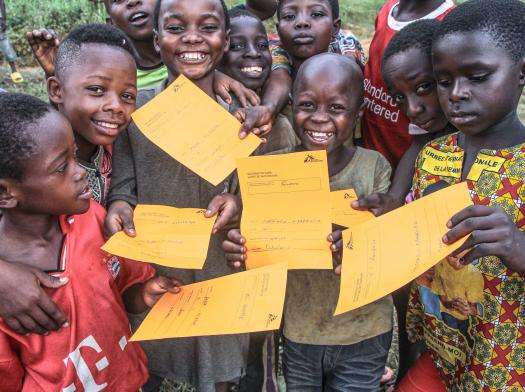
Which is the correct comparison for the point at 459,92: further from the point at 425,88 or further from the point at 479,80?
the point at 425,88

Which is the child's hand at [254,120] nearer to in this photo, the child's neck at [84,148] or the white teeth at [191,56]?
the white teeth at [191,56]

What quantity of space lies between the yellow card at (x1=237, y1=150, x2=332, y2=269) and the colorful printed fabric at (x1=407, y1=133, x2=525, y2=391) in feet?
1.16

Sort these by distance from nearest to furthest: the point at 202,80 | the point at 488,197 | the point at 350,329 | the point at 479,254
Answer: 1. the point at 479,254
2. the point at 488,197
3. the point at 350,329
4. the point at 202,80

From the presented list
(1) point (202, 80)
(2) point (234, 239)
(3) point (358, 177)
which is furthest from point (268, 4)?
(2) point (234, 239)

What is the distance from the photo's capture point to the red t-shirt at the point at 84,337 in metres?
1.38

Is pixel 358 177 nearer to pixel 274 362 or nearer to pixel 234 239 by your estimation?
pixel 234 239

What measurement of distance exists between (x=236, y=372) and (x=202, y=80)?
1.12m

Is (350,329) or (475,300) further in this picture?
(350,329)

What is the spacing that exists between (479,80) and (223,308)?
94cm

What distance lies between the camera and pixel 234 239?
160 centimetres

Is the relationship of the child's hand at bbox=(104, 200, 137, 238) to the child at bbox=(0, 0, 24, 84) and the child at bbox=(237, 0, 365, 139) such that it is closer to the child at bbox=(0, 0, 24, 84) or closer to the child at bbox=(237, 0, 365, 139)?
the child at bbox=(237, 0, 365, 139)

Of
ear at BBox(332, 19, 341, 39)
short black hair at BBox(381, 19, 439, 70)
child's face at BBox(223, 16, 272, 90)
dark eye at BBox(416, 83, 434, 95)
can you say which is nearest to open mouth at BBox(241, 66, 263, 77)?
child's face at BBox(223, 16, 272, 90)

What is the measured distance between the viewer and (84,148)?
5.64 ft

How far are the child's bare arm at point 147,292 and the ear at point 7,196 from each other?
454mm
